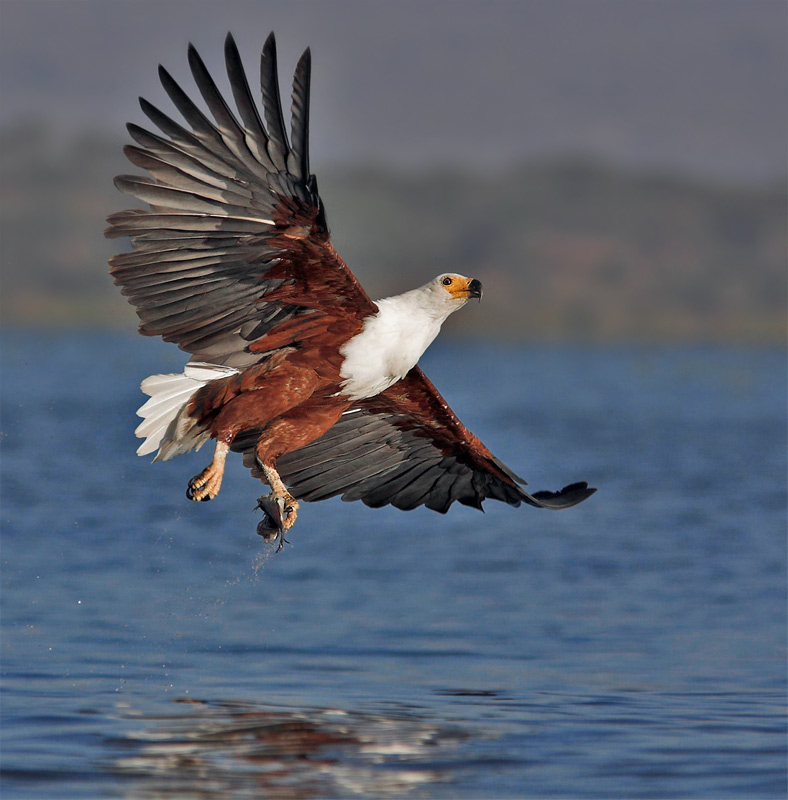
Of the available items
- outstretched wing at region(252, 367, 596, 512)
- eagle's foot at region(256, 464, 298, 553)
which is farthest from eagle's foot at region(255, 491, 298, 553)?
outstretched wing at region(252, 367, 596, 512)

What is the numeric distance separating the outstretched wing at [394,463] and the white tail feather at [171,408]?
131cm

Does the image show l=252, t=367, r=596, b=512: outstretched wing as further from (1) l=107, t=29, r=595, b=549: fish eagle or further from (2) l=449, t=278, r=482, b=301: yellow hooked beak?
(2) l=449, t=278, r=482, b=301: yellow hooked beak

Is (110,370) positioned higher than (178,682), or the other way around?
(110,370)

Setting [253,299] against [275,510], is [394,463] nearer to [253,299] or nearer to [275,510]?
[275,510]

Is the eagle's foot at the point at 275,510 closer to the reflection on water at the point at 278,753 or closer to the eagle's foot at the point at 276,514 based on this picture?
the eagle's foot at the point at 276,514

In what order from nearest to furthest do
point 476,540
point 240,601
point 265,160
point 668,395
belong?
1. point 265,160
2. point 240,601
3. point 476,540
4. point 668,395

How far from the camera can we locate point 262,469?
7.82 m

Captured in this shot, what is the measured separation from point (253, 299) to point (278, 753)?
2.29 meters

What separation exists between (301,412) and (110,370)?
36052 millimetres

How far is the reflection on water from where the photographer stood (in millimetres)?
6297

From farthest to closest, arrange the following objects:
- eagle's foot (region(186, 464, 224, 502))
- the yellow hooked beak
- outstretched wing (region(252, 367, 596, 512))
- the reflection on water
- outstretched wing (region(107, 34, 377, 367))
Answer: outstretched wing (region(252, 367, 596, 512))
the yellow hooked beak
eagle's foot (region(186, 464, 224, 502))
outstretched wing (region(107, 34, 377, 367))
the reflection on water

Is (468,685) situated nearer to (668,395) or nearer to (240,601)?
(240,601)

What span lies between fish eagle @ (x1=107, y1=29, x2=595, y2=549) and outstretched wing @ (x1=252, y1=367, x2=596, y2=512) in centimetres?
19

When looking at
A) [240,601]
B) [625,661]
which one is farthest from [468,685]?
[240,601]
